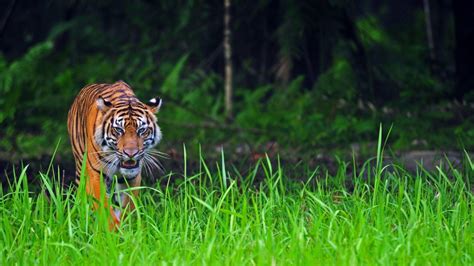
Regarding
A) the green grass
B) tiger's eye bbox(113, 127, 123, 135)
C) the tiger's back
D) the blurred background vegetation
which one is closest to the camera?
the green grass

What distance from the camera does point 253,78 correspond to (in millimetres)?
13508

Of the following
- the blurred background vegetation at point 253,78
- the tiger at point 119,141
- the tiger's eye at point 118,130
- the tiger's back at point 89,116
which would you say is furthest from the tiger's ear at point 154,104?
the blurred background vegetation at point 253,78

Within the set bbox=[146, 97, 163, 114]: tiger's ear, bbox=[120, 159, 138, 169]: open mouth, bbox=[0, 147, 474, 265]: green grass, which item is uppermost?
bbox=[146, 97, 163, 114]: tiger's ear

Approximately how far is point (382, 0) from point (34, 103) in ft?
44.7

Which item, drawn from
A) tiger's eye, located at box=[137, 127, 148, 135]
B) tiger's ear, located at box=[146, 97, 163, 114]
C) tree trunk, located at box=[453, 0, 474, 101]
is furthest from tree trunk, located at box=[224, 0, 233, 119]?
tiger's eye, located at box=[137, 127, 148, 135]

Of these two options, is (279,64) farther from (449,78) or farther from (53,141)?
(53,141)

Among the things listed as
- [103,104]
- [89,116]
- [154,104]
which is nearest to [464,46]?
[154,104]

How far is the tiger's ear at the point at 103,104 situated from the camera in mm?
6270

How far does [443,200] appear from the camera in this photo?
5812mm

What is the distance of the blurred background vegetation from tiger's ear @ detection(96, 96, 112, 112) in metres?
2.68

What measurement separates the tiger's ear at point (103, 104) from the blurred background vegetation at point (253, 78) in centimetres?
268

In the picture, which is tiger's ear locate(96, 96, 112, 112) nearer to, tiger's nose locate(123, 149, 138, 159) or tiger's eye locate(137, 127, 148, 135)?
tiger's eye locate(137, 127, 148, 135)

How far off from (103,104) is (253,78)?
24.1 feet

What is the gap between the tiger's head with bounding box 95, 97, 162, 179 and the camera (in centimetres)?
613
